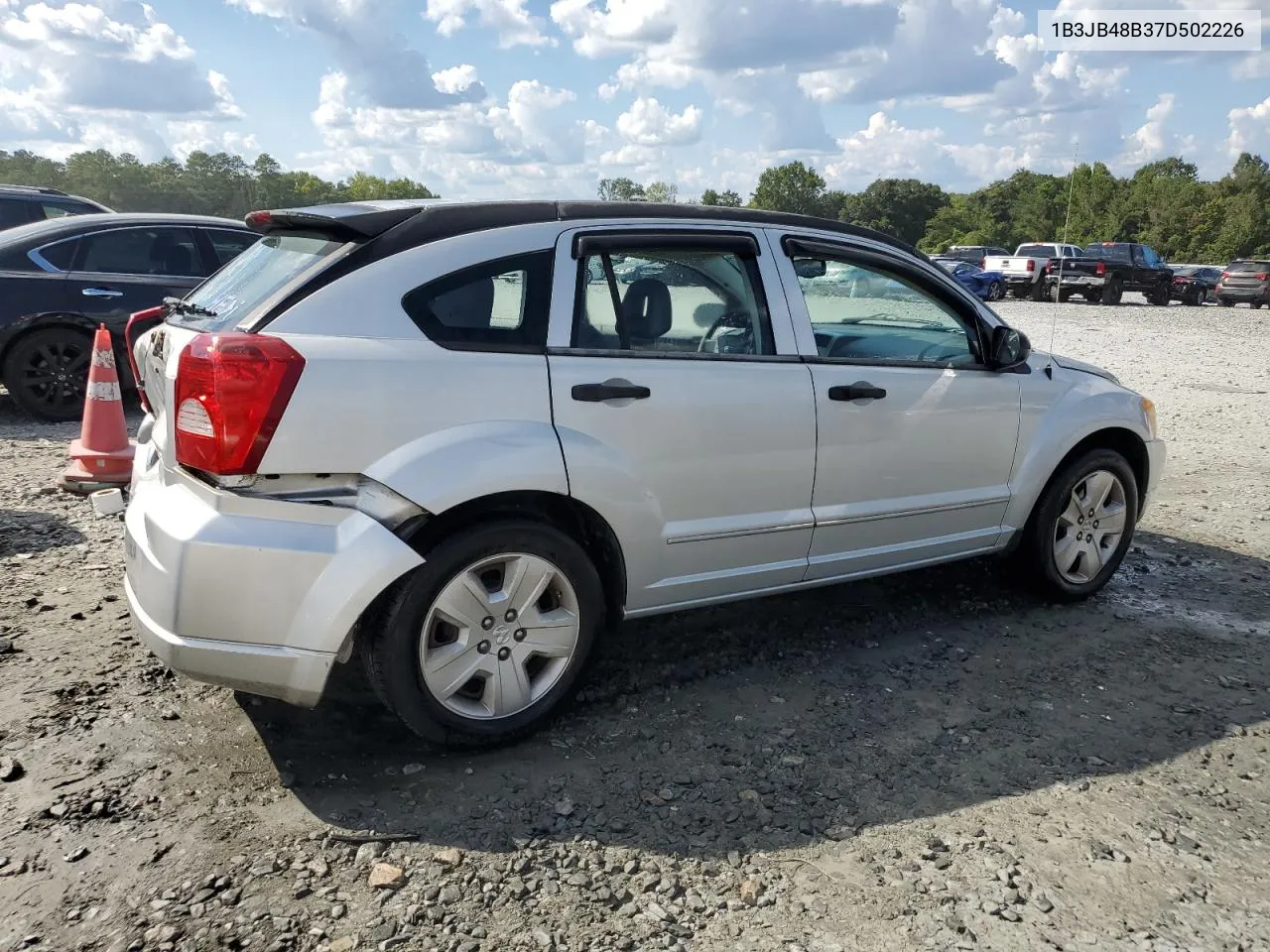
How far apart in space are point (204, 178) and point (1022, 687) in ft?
289

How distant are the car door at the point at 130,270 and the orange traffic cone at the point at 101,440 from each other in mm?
2432

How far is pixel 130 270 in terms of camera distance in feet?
27.9

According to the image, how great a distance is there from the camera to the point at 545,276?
339cm

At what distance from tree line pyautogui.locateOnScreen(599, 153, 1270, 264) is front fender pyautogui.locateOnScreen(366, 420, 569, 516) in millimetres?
44074

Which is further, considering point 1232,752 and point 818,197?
point 818,197

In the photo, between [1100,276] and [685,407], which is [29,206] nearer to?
[685,407]

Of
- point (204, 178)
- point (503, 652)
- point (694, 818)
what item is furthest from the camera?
point (204, 178)

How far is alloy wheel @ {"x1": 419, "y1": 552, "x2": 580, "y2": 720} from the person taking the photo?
126 inches

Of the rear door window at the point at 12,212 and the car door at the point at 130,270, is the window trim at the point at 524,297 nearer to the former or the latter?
the car door at the point at 130,270

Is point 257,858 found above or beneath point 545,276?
beneath

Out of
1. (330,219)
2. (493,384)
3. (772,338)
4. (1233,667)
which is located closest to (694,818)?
(493,384)

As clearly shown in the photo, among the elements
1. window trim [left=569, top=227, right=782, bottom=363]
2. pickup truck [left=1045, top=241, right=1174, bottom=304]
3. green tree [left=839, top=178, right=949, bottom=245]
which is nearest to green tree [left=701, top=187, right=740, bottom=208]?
window trim [left=569, top=227, right=782, bottom=363]

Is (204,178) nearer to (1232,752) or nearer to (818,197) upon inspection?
(818,197)

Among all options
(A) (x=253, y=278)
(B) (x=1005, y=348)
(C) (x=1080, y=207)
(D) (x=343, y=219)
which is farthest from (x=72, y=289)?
(C) (x=1080, y=207)
